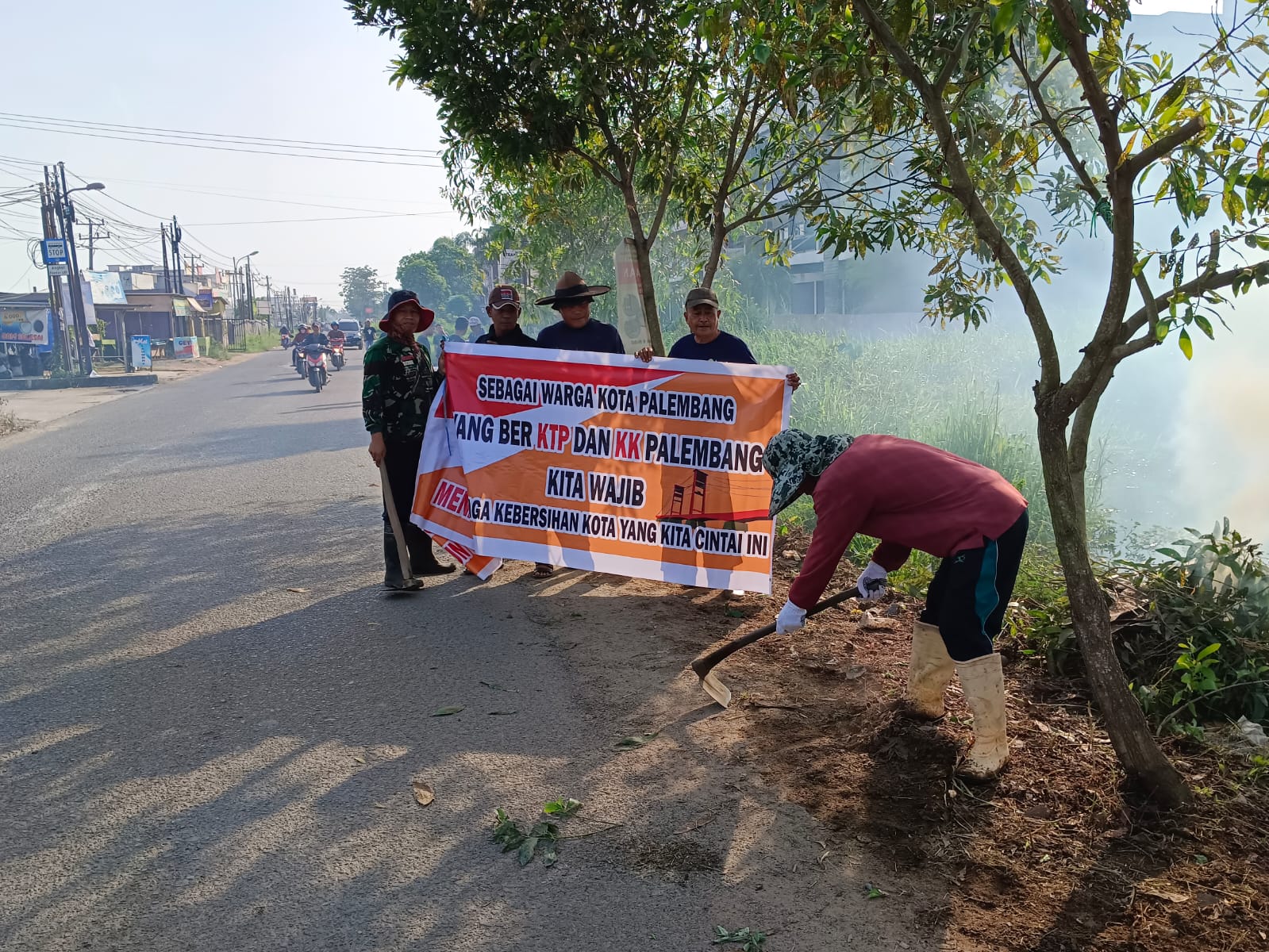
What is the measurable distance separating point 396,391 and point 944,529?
397cm

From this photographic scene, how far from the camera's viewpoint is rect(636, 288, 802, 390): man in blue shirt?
610cm

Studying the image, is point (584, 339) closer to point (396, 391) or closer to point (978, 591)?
point (396, 391)

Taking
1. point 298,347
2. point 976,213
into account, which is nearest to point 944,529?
point 976,213

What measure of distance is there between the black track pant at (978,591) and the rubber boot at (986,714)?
5 centimetres

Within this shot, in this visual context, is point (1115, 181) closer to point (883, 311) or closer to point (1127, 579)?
point (1127, 579)

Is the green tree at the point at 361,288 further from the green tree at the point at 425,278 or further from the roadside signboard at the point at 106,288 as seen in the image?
the roadside signboard at the point at 106,288

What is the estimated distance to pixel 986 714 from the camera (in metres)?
3.66

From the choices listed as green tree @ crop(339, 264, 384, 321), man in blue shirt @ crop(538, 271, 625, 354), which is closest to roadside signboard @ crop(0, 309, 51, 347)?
man in blue shirt @ crop(538, 271, 625, 354)

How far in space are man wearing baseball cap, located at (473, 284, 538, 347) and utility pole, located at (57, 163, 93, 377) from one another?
3127 cm

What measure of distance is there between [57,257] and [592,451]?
33.8 meters

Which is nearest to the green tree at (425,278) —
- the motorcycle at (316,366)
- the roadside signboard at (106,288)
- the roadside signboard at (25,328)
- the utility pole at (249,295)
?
the utility pole at (249,295)

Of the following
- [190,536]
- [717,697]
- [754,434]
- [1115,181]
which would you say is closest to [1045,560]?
[754,434]

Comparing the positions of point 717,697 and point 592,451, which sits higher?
point 592,451

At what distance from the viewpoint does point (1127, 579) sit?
4.88m
